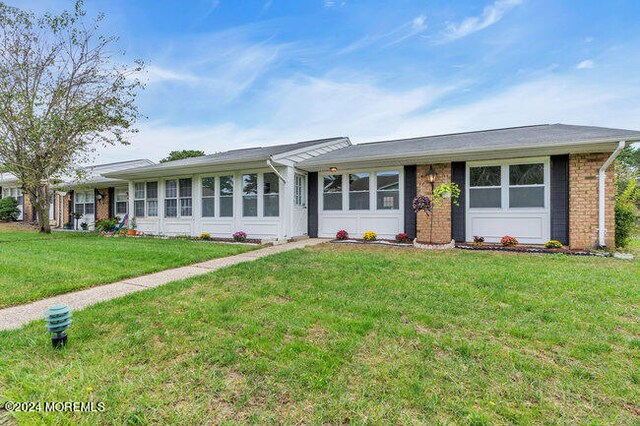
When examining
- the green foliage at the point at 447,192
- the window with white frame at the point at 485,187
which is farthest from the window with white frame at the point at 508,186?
the green foliage at the point at 447,192

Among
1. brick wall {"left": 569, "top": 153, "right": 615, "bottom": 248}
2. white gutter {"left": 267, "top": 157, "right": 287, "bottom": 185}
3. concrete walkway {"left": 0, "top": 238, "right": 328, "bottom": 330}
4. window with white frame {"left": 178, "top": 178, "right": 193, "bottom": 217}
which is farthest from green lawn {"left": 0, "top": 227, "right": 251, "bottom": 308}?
brick wall {"left": 569, "top": 153, "right": 615, "bottom": 248}

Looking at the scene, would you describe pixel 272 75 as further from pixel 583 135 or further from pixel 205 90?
pixel 583 135

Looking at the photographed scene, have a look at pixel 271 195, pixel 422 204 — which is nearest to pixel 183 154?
pixel 271 195

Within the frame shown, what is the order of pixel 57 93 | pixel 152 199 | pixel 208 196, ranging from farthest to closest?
pixel 152 199 → pixel 57 93 → pixel 208 196

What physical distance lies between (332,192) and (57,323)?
8269 mm

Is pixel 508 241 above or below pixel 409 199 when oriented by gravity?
below

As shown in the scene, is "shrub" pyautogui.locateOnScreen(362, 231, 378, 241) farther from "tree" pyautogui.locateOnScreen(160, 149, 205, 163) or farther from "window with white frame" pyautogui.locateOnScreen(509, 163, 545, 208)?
"tree" pyautogui.locateOnScreen(160, 149, 205, 163)

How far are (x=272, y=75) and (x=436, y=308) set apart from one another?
11.5 m

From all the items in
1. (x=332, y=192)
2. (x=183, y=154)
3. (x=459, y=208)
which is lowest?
(x=459, y=208)

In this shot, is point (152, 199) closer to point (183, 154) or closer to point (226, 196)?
point (226, 196)

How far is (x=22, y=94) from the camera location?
10.2 m

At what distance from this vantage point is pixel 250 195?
9922 millimetres

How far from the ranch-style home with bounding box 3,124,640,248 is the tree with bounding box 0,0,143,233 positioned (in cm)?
235

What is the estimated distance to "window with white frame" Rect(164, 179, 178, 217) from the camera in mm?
11250
